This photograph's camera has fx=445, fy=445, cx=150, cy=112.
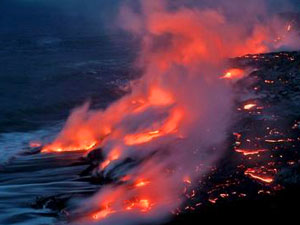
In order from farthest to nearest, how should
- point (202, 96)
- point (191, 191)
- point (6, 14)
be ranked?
point (6, 14) → point (202, 96) → point (191, 191)

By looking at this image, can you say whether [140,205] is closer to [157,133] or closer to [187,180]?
[187,180]

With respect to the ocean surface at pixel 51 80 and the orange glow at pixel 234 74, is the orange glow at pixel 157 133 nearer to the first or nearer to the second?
the orange glow at pixel 234 74

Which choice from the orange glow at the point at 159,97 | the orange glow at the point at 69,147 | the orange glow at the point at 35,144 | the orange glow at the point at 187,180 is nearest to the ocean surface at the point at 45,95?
the orange glow at the point at 35,144

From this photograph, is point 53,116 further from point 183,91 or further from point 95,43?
point 95,43

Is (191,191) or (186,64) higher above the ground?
(186,64)

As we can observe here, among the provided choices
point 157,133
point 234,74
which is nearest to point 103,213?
point 157,133

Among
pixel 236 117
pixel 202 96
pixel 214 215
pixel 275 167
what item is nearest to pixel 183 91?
pixel 202 96

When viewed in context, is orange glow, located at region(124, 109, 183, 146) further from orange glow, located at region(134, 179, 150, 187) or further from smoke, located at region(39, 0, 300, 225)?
orange glow, located at region(134, 179, 150, 187)

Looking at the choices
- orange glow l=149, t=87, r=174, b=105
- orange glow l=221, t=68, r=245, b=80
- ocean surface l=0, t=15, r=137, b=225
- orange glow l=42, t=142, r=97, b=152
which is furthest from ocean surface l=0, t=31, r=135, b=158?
orange glow l=221, t=68, r=245, b=80
